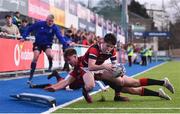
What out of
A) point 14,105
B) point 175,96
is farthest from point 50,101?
point 175,96

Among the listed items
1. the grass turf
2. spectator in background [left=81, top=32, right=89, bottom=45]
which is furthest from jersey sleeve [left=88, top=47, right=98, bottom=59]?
spectator in background [left=81, top=32, right=89, bottom=45]

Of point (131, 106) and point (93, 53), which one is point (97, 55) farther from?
point (131, 106)

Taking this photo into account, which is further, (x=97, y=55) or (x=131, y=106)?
(x=97, y=55)

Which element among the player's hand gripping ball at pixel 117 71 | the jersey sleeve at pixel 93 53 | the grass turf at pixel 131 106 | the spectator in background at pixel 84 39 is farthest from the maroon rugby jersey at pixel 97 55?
the spectator in background at pixel 84 39

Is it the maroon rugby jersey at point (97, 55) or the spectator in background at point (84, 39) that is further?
the spectator in background at point (84, 39)

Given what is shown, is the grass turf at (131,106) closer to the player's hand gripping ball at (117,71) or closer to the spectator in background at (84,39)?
the player's hand gripping ball at (117,71)

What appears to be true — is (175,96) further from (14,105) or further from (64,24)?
(64,24)

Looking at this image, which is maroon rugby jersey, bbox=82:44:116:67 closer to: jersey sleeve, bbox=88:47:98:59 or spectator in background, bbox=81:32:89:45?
jersey sleeve, bbox=88:47:98:59

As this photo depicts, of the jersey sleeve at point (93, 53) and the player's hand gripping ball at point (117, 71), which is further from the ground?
the jersey sleeve at point (93, 53)

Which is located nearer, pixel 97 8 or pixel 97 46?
pixel 97 46

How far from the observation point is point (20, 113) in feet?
27.1

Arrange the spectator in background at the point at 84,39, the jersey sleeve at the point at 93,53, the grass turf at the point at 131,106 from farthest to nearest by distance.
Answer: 1. the spectator in background at the point at 84,39
2. the jersey sleeve at the point at 93,53
3. the grass turf at the point at 131,106

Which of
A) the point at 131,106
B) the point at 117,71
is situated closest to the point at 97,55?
the point at 117,71

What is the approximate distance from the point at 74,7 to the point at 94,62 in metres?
24.2
